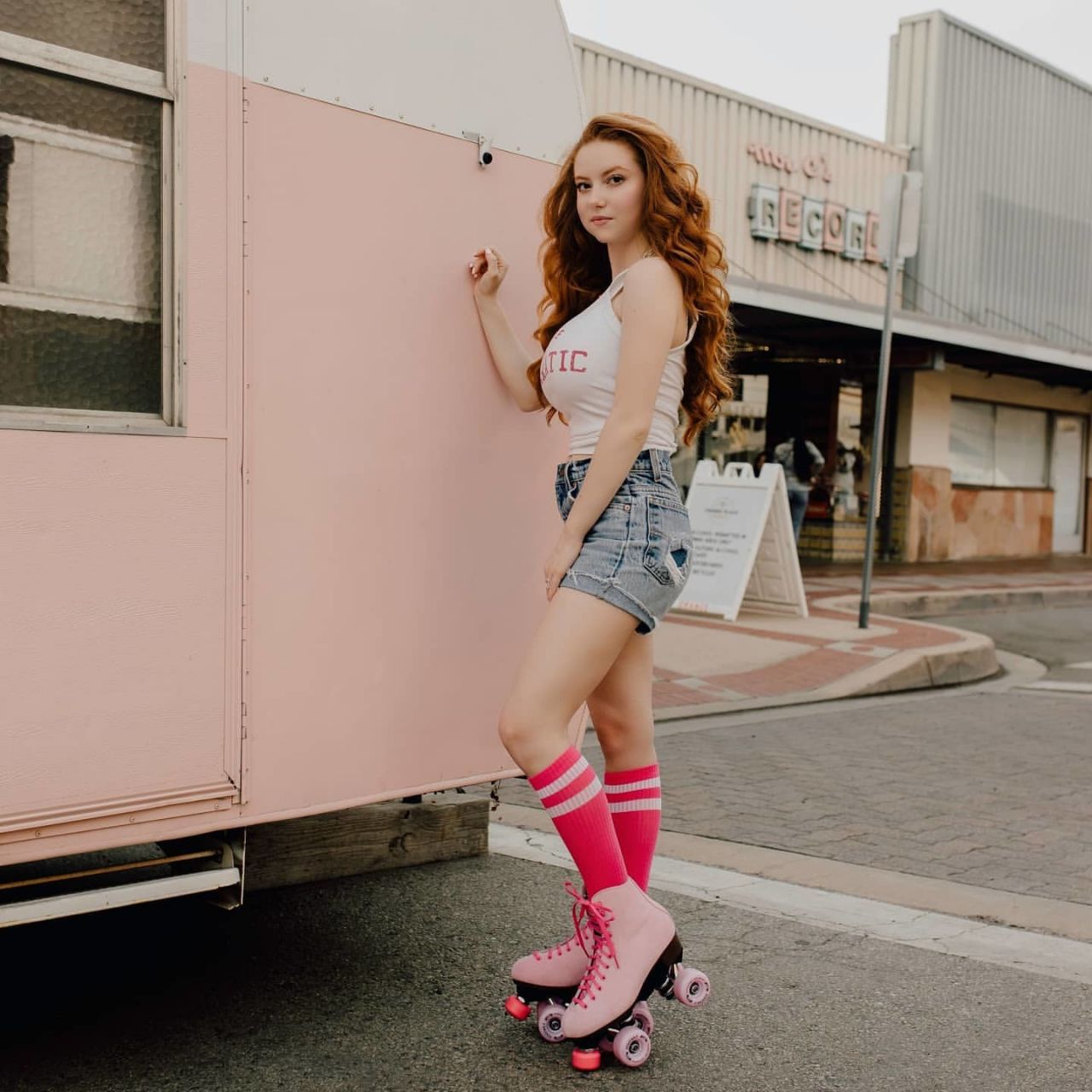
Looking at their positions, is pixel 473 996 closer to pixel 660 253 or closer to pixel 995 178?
pixel 660 253

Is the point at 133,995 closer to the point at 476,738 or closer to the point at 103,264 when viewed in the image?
the point at 476,738

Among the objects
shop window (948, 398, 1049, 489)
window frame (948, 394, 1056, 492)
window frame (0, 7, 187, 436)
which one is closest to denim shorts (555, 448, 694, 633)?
window frame (0, 7, 187, 436)

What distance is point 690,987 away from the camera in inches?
116

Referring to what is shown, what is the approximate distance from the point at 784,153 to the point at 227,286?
1571 centimetres

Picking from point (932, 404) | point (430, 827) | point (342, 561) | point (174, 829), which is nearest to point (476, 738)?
point (342, 561)

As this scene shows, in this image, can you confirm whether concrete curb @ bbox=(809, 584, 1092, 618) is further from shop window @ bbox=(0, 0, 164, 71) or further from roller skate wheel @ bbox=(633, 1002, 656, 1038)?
shop window @ bbox=(0, 0, 164, 71)

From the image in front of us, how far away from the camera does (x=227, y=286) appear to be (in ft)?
8.92

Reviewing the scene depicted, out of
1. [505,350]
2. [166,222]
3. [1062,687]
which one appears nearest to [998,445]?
[1062,687]

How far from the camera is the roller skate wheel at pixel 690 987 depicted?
2.94 meters

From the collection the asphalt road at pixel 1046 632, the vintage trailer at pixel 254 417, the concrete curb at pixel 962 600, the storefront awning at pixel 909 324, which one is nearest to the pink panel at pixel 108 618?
the vintage trailer at pixel 254 417

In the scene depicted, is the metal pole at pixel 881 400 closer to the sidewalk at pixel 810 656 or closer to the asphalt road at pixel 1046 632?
the sidewalk at pixel 810 656

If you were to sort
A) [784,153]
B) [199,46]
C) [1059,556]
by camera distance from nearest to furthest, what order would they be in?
[199,46]
[784,153]
[1059,556]

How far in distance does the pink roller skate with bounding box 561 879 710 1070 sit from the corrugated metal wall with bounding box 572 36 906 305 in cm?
1247

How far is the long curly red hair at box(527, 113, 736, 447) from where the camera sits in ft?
9.76
